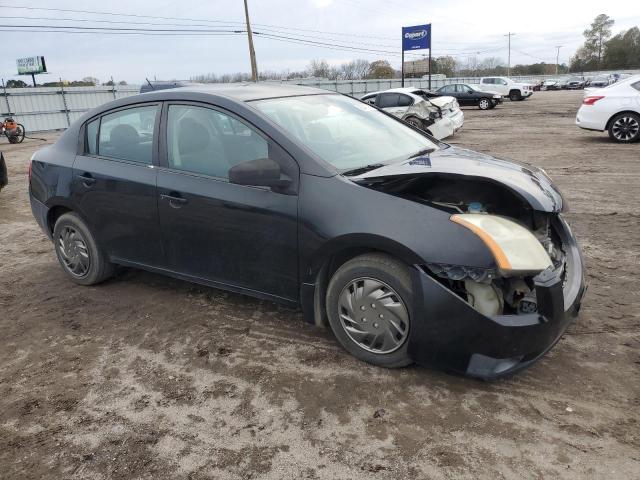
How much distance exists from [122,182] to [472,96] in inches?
1134

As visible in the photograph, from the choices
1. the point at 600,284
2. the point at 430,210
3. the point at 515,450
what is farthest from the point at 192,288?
the point at 600,284

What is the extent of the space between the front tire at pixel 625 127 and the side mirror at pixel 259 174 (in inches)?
459

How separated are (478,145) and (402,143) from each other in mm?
10373

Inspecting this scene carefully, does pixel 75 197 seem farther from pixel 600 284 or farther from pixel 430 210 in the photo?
pixel 600 284

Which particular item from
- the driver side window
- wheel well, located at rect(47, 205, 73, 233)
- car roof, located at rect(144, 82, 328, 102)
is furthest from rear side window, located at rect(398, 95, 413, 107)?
the driver side window

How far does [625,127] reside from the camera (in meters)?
12.0

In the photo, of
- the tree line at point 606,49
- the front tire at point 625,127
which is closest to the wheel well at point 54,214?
the front tire at point 625,127

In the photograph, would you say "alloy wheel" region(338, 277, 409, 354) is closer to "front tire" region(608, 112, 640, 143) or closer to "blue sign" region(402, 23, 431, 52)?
"front tire" region(608, 112, 640, 143)

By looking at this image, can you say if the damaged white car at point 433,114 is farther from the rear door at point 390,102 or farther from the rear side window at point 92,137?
the rear side window at point 92,137

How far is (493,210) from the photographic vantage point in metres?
3.03

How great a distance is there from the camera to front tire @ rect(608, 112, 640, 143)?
11.8m

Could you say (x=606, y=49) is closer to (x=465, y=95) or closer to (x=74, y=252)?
(x=465, y=95)

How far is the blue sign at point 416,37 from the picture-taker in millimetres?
33406

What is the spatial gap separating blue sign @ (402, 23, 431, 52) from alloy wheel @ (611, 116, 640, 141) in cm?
2330
